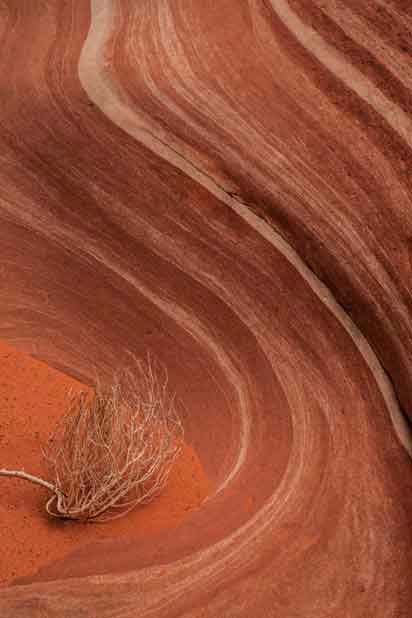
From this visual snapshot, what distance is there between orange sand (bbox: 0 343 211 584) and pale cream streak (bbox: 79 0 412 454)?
0.79m

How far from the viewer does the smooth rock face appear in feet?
11.6

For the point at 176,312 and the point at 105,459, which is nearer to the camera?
the point at 105,459

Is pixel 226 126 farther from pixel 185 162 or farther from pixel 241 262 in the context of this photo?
pixel 241 262

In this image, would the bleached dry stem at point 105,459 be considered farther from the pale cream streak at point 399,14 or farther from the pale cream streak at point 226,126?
the pale cream streak at point 399,14

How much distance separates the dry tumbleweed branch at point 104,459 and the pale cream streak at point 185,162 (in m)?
0.80

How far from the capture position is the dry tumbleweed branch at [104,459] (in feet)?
12.2

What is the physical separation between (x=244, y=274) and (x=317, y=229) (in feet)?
1.25

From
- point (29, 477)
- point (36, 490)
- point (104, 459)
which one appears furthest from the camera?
point (36, 490)

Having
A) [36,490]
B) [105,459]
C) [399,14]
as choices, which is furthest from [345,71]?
[36,490]

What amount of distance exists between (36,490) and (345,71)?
83.8 inches

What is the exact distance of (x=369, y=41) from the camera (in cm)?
446

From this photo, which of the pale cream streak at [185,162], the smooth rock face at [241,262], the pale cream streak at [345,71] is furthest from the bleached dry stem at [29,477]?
the pale cream streak at [345,71]

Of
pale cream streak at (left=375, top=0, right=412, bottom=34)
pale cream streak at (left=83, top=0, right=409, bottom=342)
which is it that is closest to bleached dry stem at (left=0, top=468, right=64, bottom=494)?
pale cream streak at (left=83, top=0, right=409, bottom=342)

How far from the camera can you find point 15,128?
201 inches
